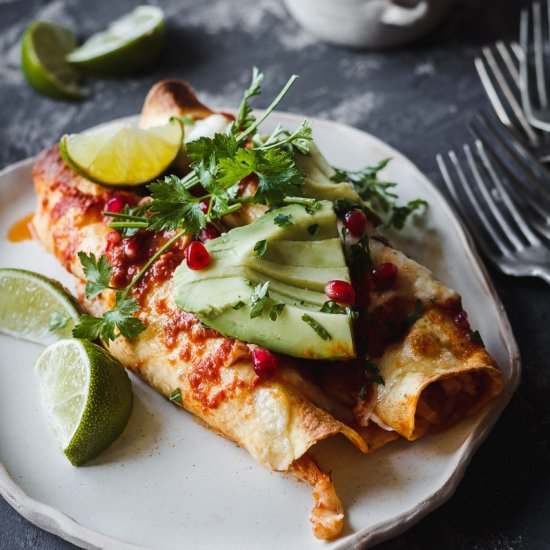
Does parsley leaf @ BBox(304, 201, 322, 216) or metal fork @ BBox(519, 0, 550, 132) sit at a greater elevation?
parsley leaf @ BBox(304, 201, 322, 216)

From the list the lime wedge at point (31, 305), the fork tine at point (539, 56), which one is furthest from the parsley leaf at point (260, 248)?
the fork tine at point (539, 56)

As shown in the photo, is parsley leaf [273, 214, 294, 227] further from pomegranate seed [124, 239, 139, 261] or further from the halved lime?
the halved lime

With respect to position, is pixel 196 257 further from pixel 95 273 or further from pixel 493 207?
pixel 493 207

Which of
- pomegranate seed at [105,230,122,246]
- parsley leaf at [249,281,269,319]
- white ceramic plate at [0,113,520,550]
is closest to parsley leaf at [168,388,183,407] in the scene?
white ceramic plate at [0,113,520,550]

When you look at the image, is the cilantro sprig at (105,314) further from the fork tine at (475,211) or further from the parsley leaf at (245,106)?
the fork tine at (475,211)

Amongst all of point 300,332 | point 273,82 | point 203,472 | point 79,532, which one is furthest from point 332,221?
point 273,82

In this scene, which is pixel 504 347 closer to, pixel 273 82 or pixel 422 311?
pixel 422 311
